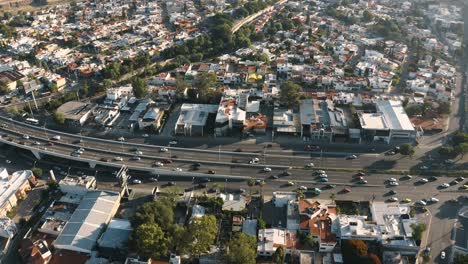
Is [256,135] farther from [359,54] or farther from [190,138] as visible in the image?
[359,54]

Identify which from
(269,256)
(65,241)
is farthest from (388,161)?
(65,241)

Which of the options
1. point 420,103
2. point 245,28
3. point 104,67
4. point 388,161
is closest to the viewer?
point 388,161

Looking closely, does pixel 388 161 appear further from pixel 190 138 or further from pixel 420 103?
pixel 190 138

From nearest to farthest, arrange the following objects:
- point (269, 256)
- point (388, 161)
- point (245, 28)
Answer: point (269, 256) < point (388, 161) < point (245, 28)

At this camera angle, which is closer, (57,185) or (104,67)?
(57,185)

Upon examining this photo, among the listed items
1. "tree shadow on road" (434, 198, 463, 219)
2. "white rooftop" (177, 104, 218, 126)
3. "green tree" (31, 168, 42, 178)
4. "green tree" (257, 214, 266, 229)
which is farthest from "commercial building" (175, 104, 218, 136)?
"tree shadow on road" (434, 198, 463, 219)

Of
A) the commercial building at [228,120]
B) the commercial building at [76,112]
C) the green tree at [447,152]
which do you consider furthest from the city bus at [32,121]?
Answer: the green tree at [447,152]

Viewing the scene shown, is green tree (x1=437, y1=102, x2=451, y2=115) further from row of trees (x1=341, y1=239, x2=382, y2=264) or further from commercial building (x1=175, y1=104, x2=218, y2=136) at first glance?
commercial building (x1=175, y1=104, x2=218, y2=136)
